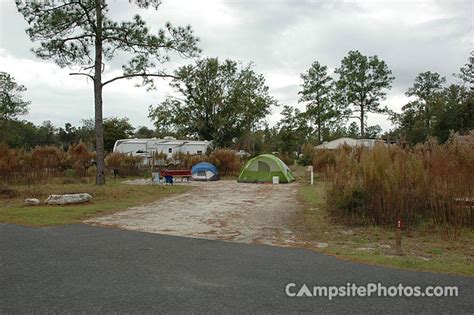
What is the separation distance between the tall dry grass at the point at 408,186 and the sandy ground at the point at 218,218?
5.11 feet

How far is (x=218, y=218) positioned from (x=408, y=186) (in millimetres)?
4190

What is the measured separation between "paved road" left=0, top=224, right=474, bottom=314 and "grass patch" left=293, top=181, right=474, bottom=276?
1.43ft

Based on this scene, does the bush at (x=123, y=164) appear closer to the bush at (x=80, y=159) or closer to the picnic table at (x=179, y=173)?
the bush at (x=80, y=159)

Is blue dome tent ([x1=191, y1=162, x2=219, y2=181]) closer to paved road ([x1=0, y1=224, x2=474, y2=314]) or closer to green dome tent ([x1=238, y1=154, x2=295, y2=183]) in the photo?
green dome tent ([x1=238, y1=154, x2=295, y2=183])

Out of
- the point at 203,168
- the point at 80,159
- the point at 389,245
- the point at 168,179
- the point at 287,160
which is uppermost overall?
the point at 80,159

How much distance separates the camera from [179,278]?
4.58 metres

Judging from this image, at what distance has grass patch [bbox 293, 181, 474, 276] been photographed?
5406mm

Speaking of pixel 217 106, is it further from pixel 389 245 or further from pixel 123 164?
pixel 389 245

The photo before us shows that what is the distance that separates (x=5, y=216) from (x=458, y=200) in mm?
9664

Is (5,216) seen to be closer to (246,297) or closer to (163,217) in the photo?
(163,217)

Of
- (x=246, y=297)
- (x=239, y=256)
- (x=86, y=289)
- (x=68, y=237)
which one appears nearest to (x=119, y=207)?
(x=68, y=237)

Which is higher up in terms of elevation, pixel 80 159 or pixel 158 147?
pixel 158 147

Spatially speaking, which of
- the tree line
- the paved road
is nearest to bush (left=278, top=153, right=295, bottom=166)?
the tree line

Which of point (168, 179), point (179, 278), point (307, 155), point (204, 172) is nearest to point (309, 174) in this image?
point (204, 172)
